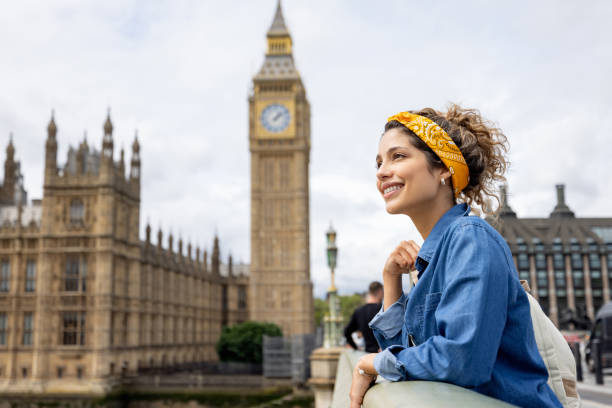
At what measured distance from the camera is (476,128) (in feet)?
5.51

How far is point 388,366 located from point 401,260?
591 millimetres

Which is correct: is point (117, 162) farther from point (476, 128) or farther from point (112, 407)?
point (476, 128)

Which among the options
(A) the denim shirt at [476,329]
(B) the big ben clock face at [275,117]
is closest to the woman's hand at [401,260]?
(A) the denim shirt at [476,329]

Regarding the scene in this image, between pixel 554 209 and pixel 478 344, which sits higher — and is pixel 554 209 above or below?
above

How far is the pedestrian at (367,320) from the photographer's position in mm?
6105

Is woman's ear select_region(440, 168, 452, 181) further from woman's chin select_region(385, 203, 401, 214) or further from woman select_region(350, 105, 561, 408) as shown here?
woman's chin select_region(385, 203, 401, 214)

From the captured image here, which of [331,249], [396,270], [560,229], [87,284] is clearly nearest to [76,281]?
[87,284]

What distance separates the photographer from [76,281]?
3016 cm

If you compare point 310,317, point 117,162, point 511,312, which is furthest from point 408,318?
point 310,317

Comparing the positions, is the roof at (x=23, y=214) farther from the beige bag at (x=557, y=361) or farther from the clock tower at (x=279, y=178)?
the beige bag at (x=557, y=361)

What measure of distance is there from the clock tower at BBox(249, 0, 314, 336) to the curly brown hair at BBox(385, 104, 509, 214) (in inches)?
2007

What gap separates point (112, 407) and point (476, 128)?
3055 centimetres

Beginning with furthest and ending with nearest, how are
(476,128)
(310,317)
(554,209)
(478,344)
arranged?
1. (554,209)
2. (310,317)
3. (476,128)
4. (478,344)

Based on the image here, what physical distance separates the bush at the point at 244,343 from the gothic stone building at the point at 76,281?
6.59 m
